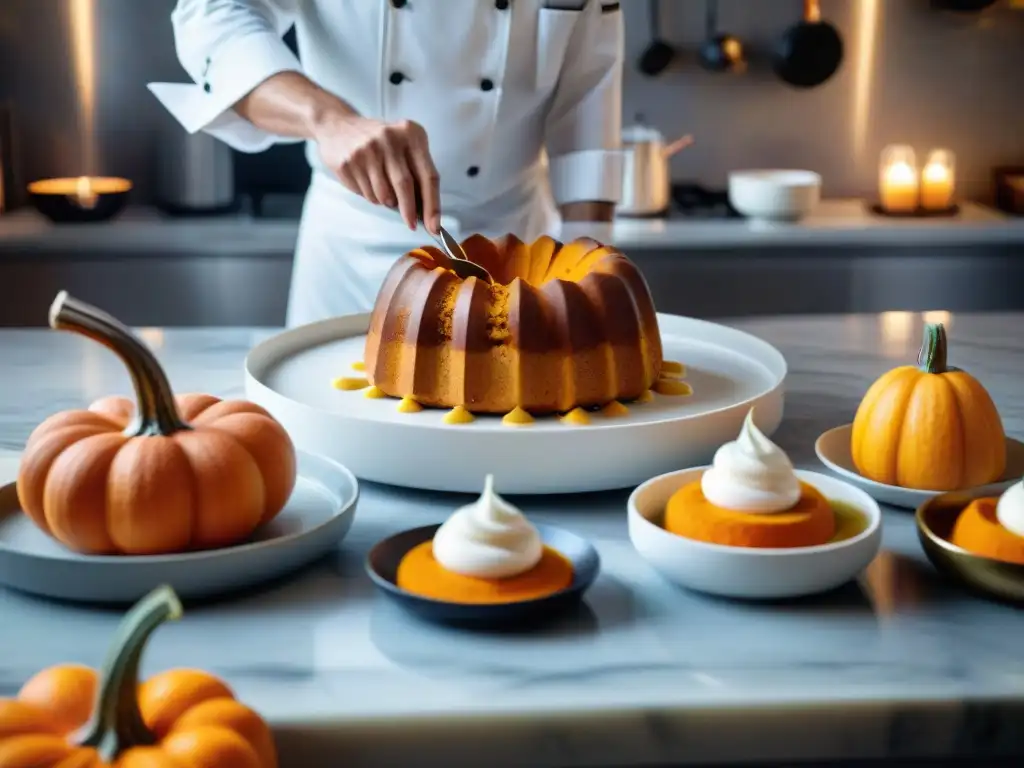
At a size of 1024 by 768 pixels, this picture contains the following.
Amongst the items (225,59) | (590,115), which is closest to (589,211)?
(590,115)

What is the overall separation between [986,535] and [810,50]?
2781mm

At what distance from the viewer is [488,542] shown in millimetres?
955

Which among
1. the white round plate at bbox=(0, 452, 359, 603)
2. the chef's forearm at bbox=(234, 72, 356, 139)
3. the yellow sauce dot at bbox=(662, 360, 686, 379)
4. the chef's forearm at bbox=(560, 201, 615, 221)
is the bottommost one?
the white round plate at bbox=(0, 452, 359, 603)

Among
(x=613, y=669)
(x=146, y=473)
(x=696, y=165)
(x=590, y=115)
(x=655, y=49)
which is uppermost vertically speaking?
(x=655, y=49)

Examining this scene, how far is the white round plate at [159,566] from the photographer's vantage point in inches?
38.5

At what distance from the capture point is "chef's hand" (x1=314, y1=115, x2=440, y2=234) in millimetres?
1489

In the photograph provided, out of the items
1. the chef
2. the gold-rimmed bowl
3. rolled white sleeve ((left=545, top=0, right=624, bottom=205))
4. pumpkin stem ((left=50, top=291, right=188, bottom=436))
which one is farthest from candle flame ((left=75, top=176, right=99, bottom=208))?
the gold-rimmed bowl

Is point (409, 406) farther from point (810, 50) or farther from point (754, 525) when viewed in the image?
point (810, 50)

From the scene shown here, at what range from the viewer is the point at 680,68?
3668 mm

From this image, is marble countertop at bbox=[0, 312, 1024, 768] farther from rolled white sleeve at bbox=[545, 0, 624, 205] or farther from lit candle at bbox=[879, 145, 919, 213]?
lit candle at bbox=[879, 145, 919, 213]

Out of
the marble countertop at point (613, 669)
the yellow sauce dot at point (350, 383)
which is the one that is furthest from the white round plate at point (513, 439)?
the marble countertop at point (613, 669)

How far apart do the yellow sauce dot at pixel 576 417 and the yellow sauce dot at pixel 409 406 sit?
148mm

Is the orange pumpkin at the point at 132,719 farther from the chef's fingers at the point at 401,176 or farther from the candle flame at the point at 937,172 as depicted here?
the candle flame at the point at 937,172

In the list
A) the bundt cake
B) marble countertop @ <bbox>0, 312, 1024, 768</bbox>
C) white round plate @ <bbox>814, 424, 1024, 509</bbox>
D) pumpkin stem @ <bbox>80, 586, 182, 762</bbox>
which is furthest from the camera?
the bundt cake
